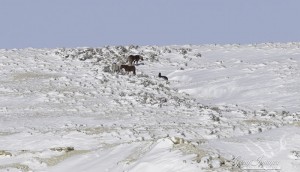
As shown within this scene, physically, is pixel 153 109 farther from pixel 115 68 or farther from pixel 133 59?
pixel 133 59

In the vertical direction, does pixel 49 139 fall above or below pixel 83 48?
below

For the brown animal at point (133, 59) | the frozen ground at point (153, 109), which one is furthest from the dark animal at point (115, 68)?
the brown animal at point (133, 59)

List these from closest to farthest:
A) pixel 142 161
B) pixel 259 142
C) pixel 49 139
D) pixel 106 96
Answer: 1. pixel 142 161
2. pixel 259 142
3. pixel 49 139
4. pixel 106 96

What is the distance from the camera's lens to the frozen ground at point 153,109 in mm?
14625

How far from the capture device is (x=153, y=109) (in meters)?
27.5

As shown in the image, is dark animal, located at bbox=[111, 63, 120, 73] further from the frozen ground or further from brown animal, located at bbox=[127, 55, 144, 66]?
brown animal, located at bbox=[127, 55, 144, 66]

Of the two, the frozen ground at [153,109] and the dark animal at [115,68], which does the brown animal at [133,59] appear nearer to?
the frozen ground at [153,109]

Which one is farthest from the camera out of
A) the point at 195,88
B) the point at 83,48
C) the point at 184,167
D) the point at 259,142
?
the point at 83,48

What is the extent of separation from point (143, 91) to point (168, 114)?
5185 mm

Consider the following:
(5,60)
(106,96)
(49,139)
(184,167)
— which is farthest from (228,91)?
(184,167)

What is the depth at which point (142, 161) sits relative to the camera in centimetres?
1396

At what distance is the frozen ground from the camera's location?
14625 millimetres

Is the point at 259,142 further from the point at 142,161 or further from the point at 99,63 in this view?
the point at 99,63

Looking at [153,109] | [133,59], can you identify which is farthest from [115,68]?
[153,109]
